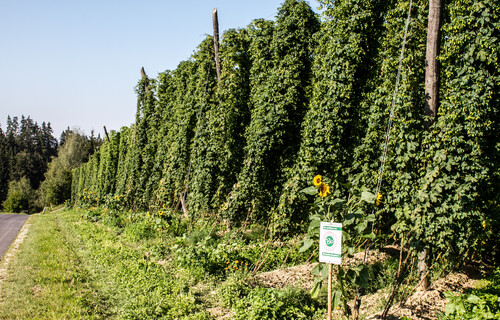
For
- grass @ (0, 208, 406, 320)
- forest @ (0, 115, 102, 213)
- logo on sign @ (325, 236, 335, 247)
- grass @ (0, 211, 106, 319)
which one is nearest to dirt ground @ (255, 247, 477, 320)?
grass @ (0, 208, 406, 320)

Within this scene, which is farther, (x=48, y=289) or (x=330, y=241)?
(x=48, y=289)

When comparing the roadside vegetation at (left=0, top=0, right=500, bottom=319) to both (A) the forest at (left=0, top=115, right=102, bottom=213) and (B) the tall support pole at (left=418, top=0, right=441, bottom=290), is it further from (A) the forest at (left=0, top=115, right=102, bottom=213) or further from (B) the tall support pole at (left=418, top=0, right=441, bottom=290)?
(A) the forest at (left=0, top=115, right=102, bottom=213)

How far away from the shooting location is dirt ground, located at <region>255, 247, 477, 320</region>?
15.3 feet

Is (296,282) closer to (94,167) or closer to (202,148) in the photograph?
(202,148)

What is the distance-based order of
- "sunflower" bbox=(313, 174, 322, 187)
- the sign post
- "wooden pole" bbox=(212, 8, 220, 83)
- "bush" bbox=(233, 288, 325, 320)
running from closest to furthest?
the sign post → "sunflower" bbox=(313, 174, 322, 187) → "bush" bbox=(233, 288, 325, 320) → "wooden pole" bbox=(212, 8, 220, 83)

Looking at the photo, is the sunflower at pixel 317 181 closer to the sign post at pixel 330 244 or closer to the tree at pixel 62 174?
the sign post at pixel 330 244

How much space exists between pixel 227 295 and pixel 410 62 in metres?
5.61

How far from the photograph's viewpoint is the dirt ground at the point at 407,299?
466 cm

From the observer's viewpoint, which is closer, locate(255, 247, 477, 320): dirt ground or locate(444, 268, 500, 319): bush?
locate(444, 268, 500, 319): bush

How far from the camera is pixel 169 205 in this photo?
13703 mm

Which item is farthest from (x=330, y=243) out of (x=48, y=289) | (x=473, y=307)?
(x=48, y=289)

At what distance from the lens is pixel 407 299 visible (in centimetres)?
513

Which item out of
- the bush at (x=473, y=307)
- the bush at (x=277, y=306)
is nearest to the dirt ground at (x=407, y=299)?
the bush at (x=277, y=306)

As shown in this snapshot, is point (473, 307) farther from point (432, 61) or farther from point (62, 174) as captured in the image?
point (62, 174)
